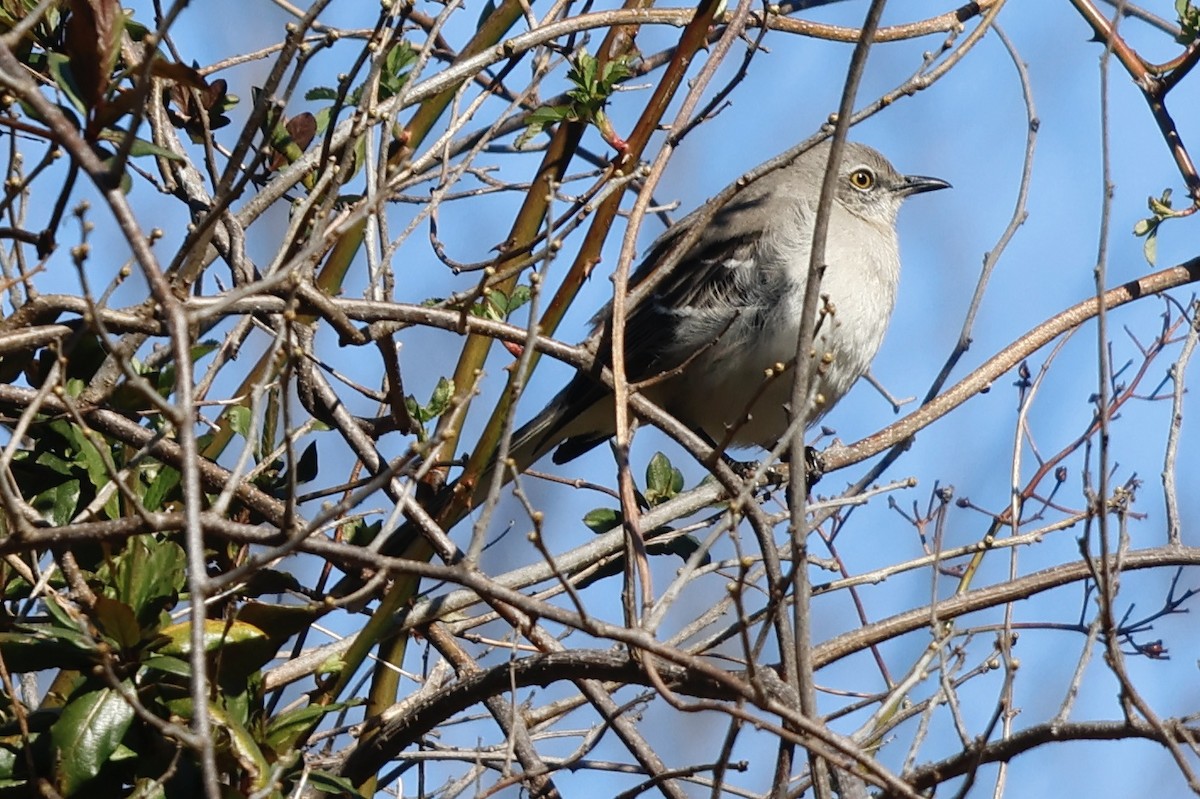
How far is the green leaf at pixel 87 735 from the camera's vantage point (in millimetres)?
2652

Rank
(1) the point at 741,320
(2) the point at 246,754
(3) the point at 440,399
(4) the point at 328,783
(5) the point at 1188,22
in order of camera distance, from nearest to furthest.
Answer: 1. (2) the point at 246,754
2. (4) the point at 328,783
3. (3) the point at 440,399
4. (5) the point at 1188,22
5. (1) the point at 741,320

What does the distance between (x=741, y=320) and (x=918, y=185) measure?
181 centimetres

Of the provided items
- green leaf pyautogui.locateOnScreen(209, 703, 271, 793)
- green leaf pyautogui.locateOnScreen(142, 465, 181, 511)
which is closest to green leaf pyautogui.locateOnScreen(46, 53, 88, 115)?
green leaf pyautogui.locateOnScreen(142, 465, 181, 511)

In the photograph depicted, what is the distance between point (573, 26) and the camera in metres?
3.88

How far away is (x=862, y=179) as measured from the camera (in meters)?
6.89

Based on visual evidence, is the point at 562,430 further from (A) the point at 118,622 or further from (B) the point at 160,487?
(A) the point at 118,622

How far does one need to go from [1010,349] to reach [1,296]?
2.87m

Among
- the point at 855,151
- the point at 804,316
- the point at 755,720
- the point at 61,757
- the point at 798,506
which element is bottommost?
the point at 61,757

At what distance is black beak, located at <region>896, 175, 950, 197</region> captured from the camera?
699 centimetres

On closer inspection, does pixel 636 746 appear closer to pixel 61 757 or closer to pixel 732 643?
pixel 61 757

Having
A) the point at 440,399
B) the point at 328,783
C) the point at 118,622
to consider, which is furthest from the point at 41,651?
the point at 440,399

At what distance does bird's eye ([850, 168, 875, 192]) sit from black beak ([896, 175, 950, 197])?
0.56 ft

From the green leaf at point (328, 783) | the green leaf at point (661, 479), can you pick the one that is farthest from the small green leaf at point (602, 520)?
the green leaf at point (328, 783)

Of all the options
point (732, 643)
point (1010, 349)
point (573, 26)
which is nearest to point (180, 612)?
point (573, 26)
